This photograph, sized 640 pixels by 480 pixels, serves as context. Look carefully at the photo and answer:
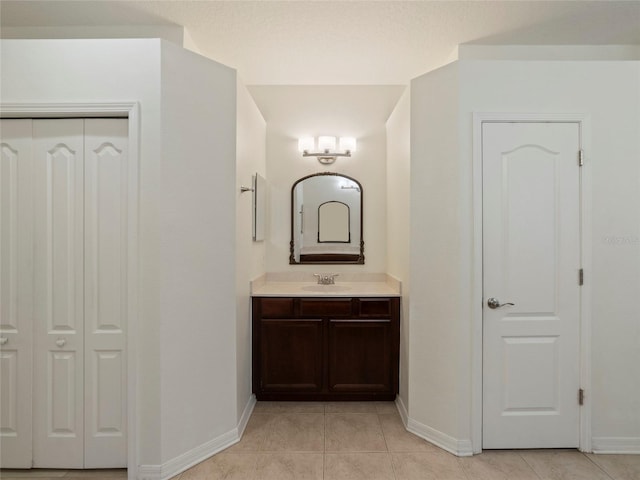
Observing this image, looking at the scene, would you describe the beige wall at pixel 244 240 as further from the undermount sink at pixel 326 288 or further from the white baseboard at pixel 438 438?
the white baseboard at pixel 438 438

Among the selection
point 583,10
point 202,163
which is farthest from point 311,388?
point 583,10

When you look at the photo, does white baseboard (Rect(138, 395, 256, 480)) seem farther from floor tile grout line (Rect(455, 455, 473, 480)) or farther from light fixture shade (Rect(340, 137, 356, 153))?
light fixture shade (Rect(340, 137, 356, 153))

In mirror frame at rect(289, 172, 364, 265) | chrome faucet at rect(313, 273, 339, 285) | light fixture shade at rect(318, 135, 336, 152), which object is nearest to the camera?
chrome faucet at rect(313, 273, 339, 285)

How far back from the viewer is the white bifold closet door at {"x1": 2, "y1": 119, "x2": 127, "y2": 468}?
7.32 feet

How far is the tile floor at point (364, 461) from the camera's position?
2213 mm

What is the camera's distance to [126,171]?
7.32ft

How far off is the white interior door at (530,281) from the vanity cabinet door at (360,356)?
885 mm

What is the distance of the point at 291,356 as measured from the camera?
3152 millimetres

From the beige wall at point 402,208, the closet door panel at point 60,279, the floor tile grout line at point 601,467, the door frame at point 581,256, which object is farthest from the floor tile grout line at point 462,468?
the closet door panel at point 60,279

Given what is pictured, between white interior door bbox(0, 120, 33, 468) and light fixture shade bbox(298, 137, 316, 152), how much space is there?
7.41 ft

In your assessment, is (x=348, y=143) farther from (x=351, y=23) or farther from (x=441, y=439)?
(x=441, y=439)

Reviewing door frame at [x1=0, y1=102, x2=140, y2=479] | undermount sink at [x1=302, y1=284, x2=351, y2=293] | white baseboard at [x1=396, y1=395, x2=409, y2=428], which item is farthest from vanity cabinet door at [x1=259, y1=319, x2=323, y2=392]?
door frame at [x1=0, y1=102, x2=140, y2=479]

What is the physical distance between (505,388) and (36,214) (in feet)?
10.4

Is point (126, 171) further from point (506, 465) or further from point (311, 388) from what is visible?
point (506, 465)
